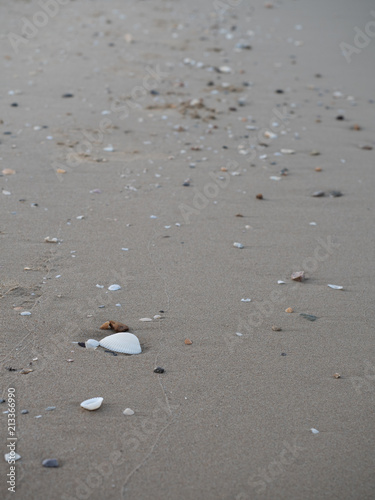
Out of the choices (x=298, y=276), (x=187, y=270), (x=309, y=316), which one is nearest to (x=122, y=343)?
(x=187, y=270)

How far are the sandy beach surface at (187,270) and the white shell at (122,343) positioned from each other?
0.23 ft

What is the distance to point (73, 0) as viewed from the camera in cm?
927

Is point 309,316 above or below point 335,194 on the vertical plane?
below

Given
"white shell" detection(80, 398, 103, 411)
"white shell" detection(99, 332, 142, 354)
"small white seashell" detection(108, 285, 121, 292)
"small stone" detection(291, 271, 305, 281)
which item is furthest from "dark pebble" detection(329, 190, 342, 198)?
"white shell" detection(80, 398, 103, 411)

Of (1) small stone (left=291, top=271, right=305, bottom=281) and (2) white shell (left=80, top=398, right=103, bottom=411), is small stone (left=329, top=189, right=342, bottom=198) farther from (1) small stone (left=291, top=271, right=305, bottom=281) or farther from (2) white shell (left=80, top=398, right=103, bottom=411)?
(2) white shell (left=80, top=398, right=103, bottom=411)

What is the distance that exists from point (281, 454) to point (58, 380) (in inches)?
38.9

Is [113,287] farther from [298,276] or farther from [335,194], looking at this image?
[335,194]

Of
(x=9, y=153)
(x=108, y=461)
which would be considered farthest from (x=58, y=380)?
(x=9, y=153)

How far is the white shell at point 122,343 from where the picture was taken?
253 cm

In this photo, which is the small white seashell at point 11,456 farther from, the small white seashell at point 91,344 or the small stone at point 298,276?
the small stone at point 298,276

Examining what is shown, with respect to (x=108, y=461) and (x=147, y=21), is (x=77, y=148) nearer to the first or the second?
(x=108, y=461)

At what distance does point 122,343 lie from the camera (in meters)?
2.54

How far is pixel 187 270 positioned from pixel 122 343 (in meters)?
0.86

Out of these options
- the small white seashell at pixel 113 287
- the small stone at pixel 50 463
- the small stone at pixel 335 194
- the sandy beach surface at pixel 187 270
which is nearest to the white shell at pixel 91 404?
the sandy beach surface at pixel 187 270
